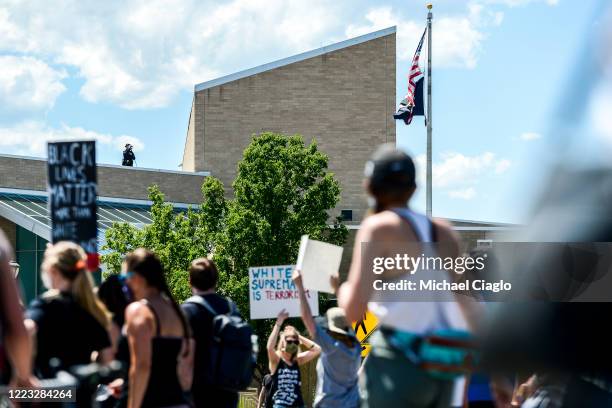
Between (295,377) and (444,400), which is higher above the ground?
(444,400)

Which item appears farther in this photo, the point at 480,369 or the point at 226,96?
the point at 226,96

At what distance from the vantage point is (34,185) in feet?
140

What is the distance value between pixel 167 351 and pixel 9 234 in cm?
3414

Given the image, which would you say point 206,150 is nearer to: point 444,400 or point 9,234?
point 9,234

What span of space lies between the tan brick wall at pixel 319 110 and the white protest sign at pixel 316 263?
1586 inches

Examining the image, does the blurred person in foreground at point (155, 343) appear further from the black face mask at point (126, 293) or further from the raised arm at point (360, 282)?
the raised arm at point (360, 282)

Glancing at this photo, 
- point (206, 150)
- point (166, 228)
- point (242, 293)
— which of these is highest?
point (206, 150)

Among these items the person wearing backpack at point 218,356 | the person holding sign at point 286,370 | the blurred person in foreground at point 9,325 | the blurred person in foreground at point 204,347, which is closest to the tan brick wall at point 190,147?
the person holding sign at point 286,370

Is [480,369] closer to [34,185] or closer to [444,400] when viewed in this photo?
[444,400]

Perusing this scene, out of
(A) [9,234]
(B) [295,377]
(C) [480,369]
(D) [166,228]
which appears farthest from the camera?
(A) [9,234]

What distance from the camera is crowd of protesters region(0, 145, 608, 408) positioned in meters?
3.84

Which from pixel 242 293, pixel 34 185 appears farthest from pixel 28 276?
pixel 242 293

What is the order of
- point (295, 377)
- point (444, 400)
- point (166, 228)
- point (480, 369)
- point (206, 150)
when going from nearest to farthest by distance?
point (480, 369) → point (444, 400) → point (295, 377) → point (166, 228) → point (206, 150)
